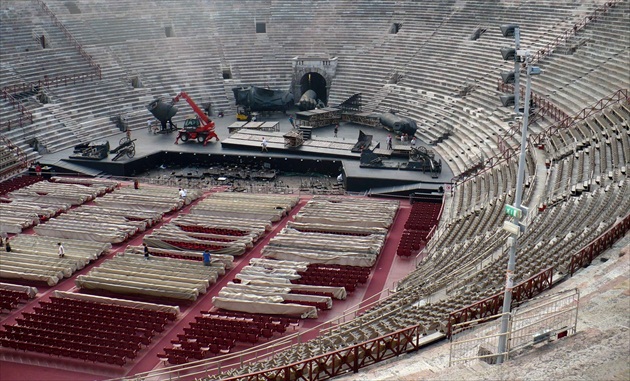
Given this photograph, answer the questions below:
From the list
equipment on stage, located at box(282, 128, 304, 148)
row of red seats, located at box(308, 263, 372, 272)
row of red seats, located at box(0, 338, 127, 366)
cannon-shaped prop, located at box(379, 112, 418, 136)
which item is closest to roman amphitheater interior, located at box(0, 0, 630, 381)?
row of red seats, located at box(0, 338, 127, 366)

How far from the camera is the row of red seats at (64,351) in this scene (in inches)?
896

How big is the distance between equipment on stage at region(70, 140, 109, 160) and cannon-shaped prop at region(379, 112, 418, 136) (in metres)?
18.2

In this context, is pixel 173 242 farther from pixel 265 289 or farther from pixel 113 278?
pixel 265 289

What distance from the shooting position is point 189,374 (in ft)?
71.9

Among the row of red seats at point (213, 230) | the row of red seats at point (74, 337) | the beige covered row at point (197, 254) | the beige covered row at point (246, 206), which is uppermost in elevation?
the beige covered row at point (246, 206)

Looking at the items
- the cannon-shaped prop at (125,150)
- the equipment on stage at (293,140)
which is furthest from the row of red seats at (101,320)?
the equipment on stage at (293,140)

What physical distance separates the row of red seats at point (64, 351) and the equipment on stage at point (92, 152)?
2258cm

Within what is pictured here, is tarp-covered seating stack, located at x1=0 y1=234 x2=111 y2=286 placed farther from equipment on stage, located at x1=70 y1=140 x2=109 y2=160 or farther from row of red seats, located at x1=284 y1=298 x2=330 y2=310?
equipment on stage, located at x1=70 y1=140 x2=109 y2=160

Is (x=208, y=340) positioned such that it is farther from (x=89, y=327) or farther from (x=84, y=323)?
(x=84, y=323)

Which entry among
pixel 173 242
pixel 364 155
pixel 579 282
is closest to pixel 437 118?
pixel 364 155

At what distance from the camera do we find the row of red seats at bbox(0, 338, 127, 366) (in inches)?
896

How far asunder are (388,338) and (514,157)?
20779 millimetres

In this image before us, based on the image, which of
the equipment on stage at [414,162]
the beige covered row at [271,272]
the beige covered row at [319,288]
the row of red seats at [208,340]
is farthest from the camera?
the equipment on stage at [414,162]

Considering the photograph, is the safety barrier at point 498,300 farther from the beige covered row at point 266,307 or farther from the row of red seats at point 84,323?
the row of red seats at point 84,323
